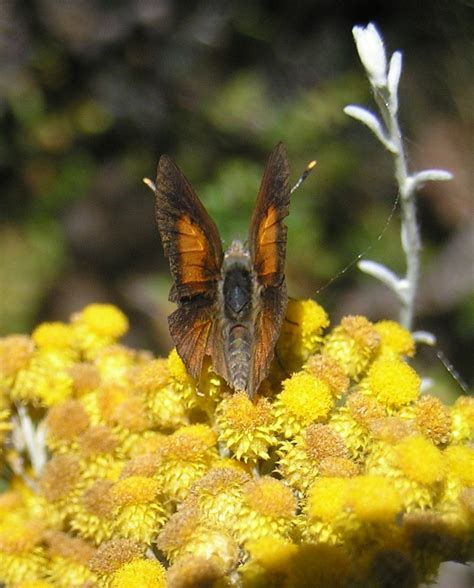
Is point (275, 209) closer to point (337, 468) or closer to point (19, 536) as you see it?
point (337, 468)

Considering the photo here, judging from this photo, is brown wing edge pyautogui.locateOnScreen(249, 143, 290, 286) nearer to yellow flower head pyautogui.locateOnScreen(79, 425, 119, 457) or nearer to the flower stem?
the flower stem

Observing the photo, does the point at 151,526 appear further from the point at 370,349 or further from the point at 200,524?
the point at 370,349

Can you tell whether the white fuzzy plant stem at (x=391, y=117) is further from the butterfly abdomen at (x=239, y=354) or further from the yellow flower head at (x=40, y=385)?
the yellow flower head at (x=40, y=385)

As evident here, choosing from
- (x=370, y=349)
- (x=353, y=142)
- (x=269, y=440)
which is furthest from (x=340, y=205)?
(x=269, y=440)

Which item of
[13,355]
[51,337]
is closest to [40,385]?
[13,355]

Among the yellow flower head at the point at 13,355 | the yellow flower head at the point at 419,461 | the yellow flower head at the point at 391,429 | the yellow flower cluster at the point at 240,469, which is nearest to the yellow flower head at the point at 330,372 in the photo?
the yellow flower cluster at the point at 240,469

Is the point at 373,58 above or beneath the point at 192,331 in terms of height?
above
